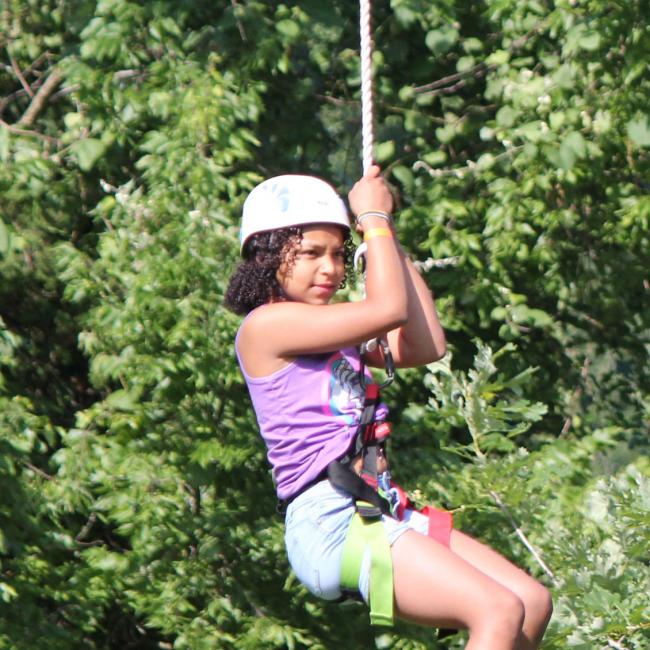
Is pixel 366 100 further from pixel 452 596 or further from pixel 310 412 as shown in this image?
pixel 452 596

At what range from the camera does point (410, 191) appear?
233 inches

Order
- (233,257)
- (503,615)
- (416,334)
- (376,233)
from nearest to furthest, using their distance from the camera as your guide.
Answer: (503,615) < (376,233) < (416,334) < (233,257)

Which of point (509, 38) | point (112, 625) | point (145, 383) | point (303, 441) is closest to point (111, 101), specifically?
point (145, 383)

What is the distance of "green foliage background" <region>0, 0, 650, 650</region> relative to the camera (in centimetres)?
521

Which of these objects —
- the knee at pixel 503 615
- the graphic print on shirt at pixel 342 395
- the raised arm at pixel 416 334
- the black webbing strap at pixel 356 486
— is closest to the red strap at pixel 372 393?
the graphic print on shirt at pixel 342 395

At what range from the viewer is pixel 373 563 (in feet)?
10.4

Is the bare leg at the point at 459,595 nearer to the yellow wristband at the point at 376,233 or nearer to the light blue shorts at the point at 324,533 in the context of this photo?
the light blue shorts at the point at 324,533

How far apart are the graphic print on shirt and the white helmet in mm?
329

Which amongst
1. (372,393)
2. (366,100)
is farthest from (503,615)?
(366,100)

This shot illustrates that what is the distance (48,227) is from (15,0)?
0.90 meters

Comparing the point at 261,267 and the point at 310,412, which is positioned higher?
the point at 261,267

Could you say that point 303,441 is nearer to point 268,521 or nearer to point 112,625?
point 268,521

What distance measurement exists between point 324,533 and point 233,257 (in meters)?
2.00

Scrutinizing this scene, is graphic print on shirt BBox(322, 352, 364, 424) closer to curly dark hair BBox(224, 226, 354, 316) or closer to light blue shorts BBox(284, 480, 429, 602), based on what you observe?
light blue shorts BBox(284, 480, 429, 602)
